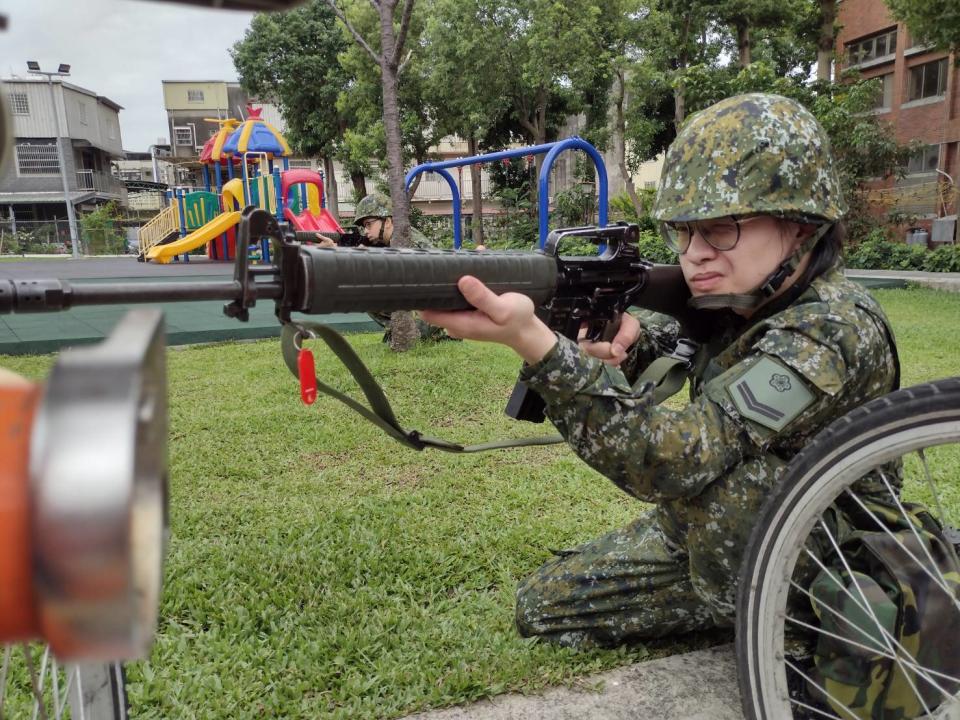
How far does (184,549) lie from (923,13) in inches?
471

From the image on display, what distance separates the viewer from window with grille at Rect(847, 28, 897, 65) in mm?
22234

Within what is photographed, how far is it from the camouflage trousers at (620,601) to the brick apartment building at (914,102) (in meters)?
19.4

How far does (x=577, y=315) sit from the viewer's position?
2020mm

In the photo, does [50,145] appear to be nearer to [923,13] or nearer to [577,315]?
[923,13]

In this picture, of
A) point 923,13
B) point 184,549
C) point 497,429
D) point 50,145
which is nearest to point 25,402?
point 184,549

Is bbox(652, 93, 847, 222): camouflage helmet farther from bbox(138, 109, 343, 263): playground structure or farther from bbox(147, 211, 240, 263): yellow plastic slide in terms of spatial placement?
bbox(147, 211, 240, 263): yellow plastic slide

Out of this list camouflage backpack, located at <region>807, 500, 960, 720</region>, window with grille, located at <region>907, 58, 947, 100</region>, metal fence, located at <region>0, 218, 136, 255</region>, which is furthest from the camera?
metal fence, located at <region>0, 218, 136, 255</region>

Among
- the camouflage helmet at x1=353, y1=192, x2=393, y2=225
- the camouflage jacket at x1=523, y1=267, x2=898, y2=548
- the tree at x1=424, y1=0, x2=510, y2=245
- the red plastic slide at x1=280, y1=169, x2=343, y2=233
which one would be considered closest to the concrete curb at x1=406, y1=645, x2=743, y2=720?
the camouflage jacket at x1=523, y1=267, x2=898, y2=548

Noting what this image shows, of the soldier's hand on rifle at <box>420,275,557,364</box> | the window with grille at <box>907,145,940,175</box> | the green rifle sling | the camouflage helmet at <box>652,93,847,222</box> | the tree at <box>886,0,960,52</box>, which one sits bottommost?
the green rifle sling

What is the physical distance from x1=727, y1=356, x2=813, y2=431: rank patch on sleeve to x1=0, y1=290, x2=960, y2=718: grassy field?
907 millimetres

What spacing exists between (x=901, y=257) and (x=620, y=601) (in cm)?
1553

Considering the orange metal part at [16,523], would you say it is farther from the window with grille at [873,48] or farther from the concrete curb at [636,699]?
the window with grille at [873,48]

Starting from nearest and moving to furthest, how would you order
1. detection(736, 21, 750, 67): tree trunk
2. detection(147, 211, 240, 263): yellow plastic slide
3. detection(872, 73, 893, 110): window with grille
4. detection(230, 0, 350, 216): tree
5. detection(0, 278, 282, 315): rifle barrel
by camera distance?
detection(0, 278, 282, 315): rifle barrel → detection(147, 211, 240, 263): yellow plastic slide → detection(736, 21, 750, 67): tree trunk → detection(872, 73, 893, 110): window with grille → detection(230, 0, 350, 216): tree

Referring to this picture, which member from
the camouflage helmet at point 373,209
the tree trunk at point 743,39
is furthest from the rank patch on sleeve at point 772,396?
the tree trunk at point 743,39
